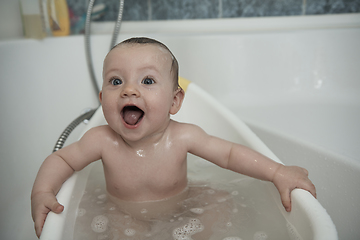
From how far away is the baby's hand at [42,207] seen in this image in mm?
539

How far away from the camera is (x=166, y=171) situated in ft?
2.31

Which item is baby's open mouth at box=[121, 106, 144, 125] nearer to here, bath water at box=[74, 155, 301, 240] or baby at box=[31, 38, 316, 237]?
baby at box=[31, 38, 316, 237]

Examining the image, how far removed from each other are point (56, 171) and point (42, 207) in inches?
3.5

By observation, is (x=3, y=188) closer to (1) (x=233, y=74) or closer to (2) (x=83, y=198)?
(2) (x=83, y=198)

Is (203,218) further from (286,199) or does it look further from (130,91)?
(130,91)

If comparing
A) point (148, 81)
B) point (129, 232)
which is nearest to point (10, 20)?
point (148, 81)

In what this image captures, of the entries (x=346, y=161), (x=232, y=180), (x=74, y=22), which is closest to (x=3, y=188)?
(x=232, y=180)

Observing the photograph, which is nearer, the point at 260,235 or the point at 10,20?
the point at 260,235

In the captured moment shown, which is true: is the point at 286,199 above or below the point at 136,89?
below

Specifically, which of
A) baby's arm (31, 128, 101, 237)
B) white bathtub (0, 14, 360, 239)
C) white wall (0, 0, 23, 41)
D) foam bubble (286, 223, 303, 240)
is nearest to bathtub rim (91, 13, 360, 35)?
white bathtub (0, 14, 360, 239)

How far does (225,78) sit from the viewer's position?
4.73 feet

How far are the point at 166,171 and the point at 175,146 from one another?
55mm

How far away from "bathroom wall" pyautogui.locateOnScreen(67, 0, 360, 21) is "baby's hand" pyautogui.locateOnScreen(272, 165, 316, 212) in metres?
1.17

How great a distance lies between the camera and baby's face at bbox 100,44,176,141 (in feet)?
2.00
